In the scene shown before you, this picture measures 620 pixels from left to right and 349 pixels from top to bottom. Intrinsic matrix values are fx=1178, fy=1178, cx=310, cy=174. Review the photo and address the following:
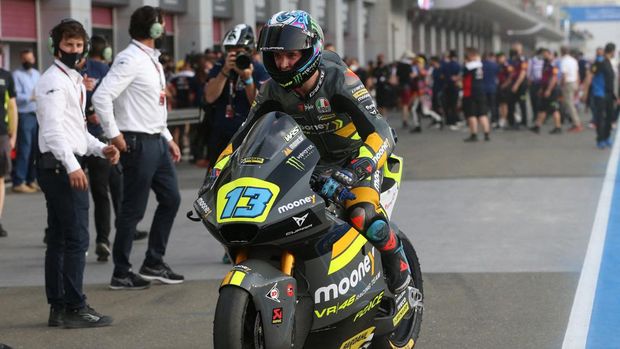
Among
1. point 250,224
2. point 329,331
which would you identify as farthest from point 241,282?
point 329,331

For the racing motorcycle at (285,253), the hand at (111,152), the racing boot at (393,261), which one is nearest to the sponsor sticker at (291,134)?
the racing motorcycle at (285,253)

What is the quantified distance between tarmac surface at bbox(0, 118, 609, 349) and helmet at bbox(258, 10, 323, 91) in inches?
71.4

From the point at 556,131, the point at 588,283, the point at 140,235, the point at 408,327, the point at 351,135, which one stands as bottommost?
the point at 556,131

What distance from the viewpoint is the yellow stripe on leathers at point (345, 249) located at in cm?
498

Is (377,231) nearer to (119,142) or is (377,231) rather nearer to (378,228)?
(378,228)

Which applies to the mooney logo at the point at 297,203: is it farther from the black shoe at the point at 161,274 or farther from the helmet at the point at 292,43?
the black shoe at the point at 161,274

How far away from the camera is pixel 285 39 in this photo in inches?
204

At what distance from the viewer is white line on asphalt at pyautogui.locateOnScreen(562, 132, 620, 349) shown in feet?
21.2

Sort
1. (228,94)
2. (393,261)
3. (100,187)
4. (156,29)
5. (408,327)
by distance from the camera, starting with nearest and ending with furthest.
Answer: (393,261)
(408,327)
(156,29)
(228,94)
(100,187)

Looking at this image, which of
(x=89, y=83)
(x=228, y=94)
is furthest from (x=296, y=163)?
(x=89, y=83)

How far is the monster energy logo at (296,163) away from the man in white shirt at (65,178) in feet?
7.68

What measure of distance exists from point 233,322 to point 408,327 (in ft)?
5.49

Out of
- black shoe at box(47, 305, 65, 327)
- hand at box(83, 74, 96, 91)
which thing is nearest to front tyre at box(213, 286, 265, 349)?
black shoe at box(47, 305, 65, 327)

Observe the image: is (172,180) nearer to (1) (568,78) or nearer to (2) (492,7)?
(1) (568,78)
